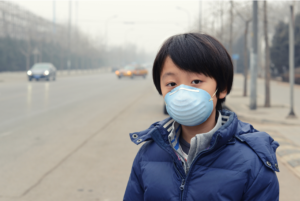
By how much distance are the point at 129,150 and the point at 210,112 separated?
18.3 feet

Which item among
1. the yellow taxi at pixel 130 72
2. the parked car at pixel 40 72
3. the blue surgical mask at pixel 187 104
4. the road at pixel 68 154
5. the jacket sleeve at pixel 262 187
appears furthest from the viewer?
the yellow taxi at pixel 130 72

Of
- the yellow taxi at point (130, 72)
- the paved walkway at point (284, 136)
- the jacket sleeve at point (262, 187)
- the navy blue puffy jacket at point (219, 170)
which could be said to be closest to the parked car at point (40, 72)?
the yellow taxi at point (130, 72)

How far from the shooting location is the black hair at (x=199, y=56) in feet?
5.88

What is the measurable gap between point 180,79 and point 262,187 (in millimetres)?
583

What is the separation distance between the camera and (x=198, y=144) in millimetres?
1743

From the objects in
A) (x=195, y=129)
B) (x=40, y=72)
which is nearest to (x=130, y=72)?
(x=40, y=72)

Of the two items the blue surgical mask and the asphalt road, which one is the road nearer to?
the asphalt road

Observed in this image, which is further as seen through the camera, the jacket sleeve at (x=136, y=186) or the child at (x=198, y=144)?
the jacket sleeve at (x=136, y=186)

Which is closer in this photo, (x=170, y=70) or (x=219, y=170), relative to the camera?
(x=219, y=170)

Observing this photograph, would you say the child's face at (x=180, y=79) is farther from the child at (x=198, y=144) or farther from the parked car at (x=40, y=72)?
the parked car at (x=40, y=72)

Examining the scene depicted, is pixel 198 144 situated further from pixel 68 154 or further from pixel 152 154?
pixel 68 154

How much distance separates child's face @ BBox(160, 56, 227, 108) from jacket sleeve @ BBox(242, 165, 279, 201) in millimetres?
435

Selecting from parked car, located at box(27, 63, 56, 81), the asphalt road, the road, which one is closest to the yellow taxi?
parked car, located at box(27, 63, 56, 81)

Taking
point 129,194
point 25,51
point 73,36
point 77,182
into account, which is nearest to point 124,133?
point 77,182
